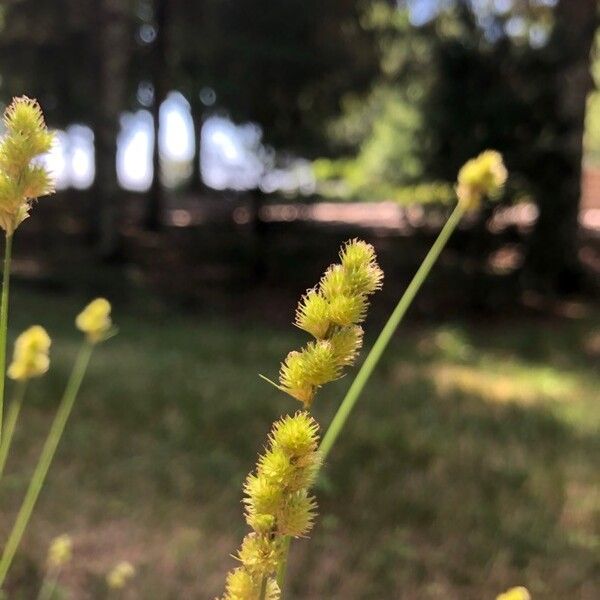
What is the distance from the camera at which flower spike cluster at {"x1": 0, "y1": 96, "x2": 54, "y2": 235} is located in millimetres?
392

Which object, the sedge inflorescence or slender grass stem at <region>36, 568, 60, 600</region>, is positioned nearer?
the sedge inflorescence

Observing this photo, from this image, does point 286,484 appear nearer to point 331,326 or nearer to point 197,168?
point 331,326

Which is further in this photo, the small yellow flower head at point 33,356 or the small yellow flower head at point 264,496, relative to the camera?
the small yellow flower head at point 33,356

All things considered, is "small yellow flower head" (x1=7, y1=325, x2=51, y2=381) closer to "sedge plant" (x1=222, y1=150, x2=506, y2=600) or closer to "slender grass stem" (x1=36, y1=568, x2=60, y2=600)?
"sedge plant" (x1=222, y1=150, x2=506, y2=600)

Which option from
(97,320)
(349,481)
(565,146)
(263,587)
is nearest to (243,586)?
(263,587)

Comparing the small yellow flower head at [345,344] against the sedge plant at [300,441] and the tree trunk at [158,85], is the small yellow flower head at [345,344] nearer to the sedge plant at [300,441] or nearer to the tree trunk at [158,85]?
the sedge plant at [300,441]

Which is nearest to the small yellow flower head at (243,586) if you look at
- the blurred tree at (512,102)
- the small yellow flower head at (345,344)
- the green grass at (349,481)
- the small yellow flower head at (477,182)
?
the small yellow flower head at (345,344)

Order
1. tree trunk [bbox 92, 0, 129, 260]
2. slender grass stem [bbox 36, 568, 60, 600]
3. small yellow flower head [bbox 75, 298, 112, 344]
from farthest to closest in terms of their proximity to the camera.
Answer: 1. tree trunk [bbox 92, 0, 129, 260]
2. slender grass stem [bbox 36, 568, 60, 600]
3. small yellow flower head [bbox 75, 298, 112, 344]

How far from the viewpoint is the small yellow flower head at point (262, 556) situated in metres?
0.37

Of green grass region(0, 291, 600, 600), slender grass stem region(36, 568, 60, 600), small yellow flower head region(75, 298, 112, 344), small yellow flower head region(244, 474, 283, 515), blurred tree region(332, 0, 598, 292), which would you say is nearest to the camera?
small yellow flower head region(244, 474, 283, 515)

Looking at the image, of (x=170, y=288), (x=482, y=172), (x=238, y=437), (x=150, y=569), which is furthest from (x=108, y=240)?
(x=482, y=172)

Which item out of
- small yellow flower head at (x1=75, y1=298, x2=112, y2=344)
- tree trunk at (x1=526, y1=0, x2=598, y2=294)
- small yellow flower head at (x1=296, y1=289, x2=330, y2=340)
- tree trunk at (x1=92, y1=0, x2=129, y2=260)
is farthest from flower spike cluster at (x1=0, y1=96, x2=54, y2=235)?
tree trunk at (x1=92, y1=0, x2=129, y2=260)

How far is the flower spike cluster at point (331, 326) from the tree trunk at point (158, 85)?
1061 centimetres

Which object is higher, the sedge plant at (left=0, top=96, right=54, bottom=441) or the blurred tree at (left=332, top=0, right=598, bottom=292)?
the blurred tree at (left=332, top=0, right=598, bottom=292)
